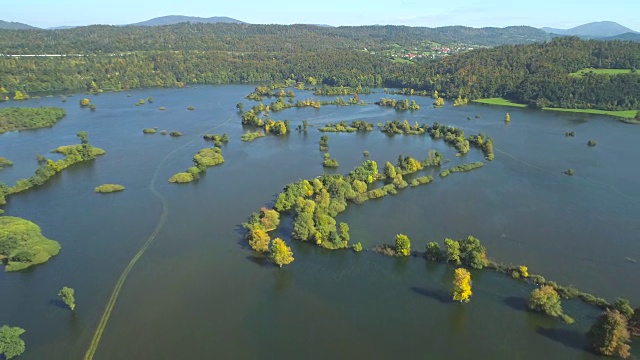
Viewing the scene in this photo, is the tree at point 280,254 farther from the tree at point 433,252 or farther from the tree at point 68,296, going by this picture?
the tree at point 68,296

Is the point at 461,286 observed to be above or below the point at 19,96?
below

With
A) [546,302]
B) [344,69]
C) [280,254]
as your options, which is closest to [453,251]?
[546,302]

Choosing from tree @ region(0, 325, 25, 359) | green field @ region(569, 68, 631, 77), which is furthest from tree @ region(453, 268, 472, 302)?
green field @ region(569, 68, 631, 77)

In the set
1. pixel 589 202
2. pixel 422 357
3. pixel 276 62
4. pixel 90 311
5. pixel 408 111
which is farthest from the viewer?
pixel 276 62

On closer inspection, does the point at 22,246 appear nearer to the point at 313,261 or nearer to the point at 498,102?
the point at 313,261

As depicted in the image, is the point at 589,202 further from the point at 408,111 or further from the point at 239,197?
the point at 408,111

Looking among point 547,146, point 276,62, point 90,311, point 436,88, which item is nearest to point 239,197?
point 90,311
